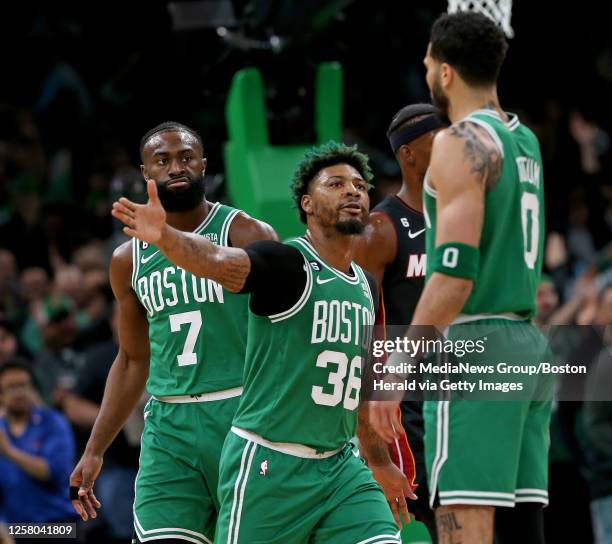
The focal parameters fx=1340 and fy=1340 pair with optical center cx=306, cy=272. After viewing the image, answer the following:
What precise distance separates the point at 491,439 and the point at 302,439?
87 centimetres

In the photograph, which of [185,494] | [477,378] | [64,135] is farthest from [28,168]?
[477,378]

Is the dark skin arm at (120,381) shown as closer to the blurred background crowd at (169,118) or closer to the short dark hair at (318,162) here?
the short dark hair at (318,162)

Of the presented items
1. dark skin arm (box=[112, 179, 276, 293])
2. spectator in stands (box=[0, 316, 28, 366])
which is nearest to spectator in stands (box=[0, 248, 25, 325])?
spectator in stands (box=[0, 316, 28, 366])

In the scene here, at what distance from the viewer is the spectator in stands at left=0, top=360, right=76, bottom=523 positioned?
30.2 ft

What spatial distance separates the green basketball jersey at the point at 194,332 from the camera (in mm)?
6031

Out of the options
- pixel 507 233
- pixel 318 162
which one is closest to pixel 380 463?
pixel 318 162

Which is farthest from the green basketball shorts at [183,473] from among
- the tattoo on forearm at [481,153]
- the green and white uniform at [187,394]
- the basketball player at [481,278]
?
the tattoo on forearm at [481,153]

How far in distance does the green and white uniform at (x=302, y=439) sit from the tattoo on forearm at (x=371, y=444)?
1.24 feet

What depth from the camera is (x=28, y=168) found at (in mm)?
15797

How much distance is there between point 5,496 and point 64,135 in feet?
24.8

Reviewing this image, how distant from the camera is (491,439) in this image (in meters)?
4.86

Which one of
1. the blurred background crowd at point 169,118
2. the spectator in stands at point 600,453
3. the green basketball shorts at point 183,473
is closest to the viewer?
the green basketball shorts at point 183,473

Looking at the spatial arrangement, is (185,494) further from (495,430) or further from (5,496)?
(5,496)

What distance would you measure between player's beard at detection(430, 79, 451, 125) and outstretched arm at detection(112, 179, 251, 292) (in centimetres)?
93
